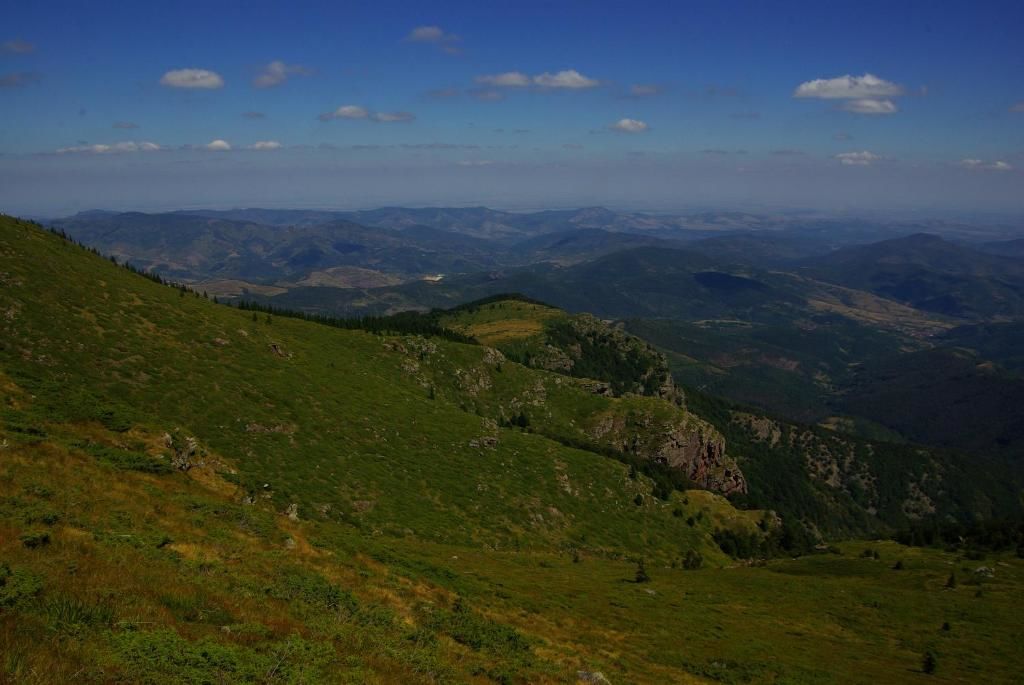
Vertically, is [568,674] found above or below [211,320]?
below

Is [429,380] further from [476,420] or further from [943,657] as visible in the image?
[943,657]

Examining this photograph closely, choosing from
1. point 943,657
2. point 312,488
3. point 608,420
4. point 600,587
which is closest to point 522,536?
point 600,587

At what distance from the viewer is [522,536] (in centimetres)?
8375

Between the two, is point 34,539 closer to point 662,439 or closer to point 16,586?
point 16,586

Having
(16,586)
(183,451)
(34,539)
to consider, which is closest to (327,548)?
(34,539)

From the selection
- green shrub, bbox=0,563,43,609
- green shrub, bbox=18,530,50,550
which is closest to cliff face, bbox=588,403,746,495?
green shrub, bbox=18,530,50,550

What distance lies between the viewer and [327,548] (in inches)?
1433

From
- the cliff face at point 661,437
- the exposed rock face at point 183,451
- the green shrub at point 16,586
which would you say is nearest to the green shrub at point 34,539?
the green shrub at point 16,586

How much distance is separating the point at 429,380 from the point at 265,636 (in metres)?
132

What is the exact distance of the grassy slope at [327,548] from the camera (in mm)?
18844

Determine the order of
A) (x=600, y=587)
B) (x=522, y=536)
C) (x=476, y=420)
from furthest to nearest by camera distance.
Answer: (x=476, y=420) < (x=522, y=536) < (x=600, y=587)

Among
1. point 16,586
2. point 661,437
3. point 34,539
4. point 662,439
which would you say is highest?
point 16,586

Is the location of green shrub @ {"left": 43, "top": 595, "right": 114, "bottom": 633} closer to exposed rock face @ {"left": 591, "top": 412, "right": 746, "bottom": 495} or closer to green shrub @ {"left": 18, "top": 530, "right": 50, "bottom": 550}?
green shrub @ {"left": 18, "top": 530, "right": 50, "bottom": 550}

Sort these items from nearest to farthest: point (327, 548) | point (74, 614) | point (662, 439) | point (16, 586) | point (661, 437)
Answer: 1. point (74, 614)
2. point (16, 586)
3. point (327, 548)
4. point (662, 439)
5. point (661, 437)
